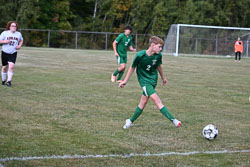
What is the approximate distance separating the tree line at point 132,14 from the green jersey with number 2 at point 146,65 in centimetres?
4203

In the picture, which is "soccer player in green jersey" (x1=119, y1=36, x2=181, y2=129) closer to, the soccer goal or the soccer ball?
the soccer ball

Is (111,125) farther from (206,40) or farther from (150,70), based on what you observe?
(206,40)

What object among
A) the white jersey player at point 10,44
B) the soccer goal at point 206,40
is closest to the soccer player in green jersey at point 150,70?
the white jersey player at point 10,44

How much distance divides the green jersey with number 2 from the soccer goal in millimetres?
30315

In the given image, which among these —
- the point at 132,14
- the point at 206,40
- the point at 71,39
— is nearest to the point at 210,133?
the point at 206,40

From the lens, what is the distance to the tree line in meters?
49.8

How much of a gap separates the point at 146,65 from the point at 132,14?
153 ft

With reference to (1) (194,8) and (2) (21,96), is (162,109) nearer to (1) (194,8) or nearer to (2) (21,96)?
(2) (21,96)

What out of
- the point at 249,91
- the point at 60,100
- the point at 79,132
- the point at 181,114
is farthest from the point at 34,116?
the point at 249,91

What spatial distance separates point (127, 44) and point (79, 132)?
8.21 meters

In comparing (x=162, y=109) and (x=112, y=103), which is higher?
(x=162, y=109)

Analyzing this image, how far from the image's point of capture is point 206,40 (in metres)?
38.9

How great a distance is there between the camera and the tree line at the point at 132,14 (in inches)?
1961

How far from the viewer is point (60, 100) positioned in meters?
9.85
